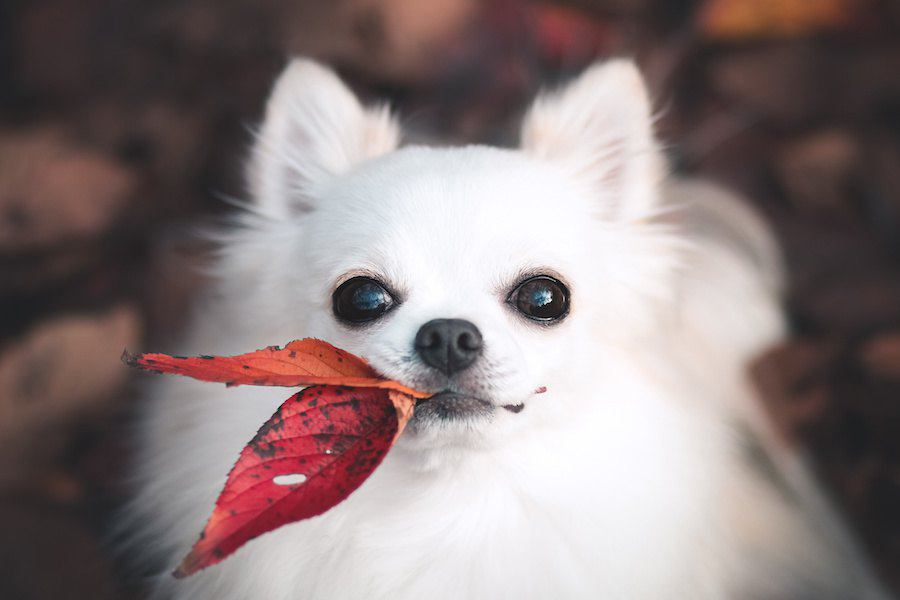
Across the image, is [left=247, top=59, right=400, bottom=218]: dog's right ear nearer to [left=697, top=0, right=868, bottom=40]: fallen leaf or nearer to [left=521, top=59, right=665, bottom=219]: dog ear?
[left=521, top=59, right=665, bottom=219]: dog ear

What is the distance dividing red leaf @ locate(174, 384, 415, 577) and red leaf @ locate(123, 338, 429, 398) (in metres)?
Result: 0.03

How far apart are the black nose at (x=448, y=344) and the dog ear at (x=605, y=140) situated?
76 cm

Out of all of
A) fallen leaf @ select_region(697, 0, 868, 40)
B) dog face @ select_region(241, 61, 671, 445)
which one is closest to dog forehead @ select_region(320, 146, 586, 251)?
dog face @ select_region(241, 61, 671, 445)

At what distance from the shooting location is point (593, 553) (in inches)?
73.0

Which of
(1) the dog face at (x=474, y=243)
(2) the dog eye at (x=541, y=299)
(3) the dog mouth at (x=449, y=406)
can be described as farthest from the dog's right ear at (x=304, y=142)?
(3) the dog mouth at (x=449, y=406)

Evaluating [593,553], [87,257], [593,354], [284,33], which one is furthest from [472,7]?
[593,553]

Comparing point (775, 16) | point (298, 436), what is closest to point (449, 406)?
point (298, 436)

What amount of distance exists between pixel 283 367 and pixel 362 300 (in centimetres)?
32

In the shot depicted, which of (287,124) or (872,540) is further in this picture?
(872,540)

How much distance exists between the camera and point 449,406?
5.22 ft

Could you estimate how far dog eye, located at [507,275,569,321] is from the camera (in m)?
1.77

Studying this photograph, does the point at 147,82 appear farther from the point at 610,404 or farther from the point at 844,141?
the point at 844,141

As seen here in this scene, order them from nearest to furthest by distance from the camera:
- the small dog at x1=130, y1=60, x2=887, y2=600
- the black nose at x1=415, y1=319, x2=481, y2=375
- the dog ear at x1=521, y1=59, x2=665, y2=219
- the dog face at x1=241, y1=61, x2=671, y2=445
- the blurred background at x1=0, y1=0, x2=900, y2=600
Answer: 1. the black nose at x1=415, y1=319, x2=481, y2=375
2. the dog face at x1=241, y1=61, x2=671, y2=445
3. the small dog at x1=130, y1=60, x2=887, y2=600
4. the dog ear at x1=521, y1=59, x2=665, y2=219
5. the blurred background at x1=0, y1=0, x2=900, y2=600

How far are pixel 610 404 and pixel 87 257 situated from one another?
2.22 meters
